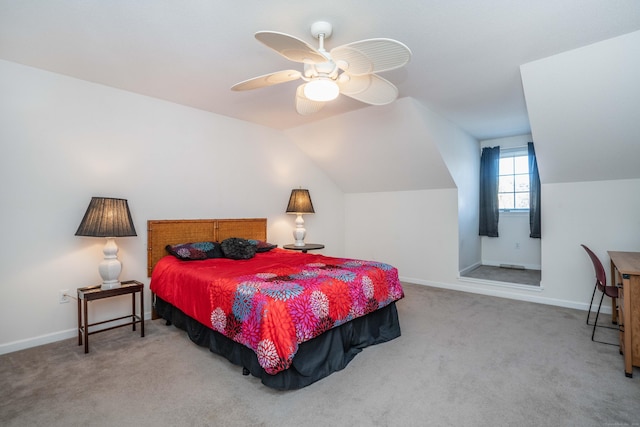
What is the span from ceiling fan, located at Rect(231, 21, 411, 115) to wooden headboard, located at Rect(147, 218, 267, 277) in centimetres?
203

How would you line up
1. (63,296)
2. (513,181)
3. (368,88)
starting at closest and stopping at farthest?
(368,88)
(63,296)
(513,181)

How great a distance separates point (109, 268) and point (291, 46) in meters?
2.49

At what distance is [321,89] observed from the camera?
83.0 inches

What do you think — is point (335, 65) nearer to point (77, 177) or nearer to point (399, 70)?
point (399, 70)

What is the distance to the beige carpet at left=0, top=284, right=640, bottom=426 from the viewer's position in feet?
5.82

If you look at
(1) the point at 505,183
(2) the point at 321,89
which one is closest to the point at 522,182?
(1) the point at 505,183

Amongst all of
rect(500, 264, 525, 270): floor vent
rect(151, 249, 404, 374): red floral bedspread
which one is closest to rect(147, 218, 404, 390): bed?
rect(151, 249, 404, 374): red floral bedspread

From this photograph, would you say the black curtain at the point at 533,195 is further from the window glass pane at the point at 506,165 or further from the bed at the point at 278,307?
the bed at the point at 278,307

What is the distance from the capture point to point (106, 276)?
284 cm

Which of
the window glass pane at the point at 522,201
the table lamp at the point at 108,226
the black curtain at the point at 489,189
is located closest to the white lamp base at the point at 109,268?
the table lamp at the point at 108,226

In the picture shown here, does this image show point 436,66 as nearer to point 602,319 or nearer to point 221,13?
point 221,13

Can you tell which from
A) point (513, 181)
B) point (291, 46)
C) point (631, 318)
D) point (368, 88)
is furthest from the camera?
point (513, 181)

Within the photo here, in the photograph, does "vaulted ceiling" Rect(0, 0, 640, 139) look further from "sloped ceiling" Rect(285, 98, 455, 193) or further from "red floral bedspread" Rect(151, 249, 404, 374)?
"red floral bedspread" Rect(151, 249, 404, 374)

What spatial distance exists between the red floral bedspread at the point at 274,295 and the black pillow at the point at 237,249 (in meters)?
0.15
